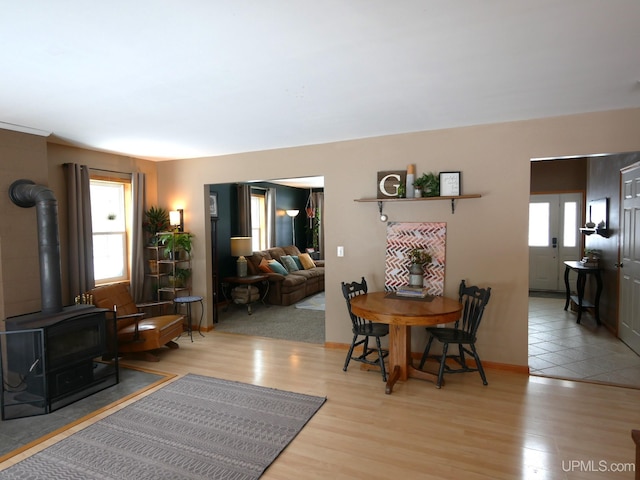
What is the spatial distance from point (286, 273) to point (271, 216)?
1.75 meters

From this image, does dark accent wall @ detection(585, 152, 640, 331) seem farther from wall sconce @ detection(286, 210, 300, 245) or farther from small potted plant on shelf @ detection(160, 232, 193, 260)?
wall sconce @ detection(286, 210, 300, 245)

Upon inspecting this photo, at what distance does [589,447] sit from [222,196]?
628 centimetres

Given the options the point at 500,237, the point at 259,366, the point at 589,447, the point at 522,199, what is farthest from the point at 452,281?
the point at 259,366

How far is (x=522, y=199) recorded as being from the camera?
3.76 meters

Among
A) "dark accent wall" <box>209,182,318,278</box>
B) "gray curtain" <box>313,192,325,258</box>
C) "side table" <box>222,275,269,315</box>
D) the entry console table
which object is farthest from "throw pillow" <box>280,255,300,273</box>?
the entry console table

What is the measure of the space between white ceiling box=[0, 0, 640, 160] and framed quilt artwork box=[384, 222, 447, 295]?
3.59 feet

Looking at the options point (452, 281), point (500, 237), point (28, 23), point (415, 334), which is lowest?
point (415, 334)

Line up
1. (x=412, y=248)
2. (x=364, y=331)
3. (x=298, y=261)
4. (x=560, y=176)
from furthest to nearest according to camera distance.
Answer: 1. (x=298, y=261)
2. (x=560, y=176)
3. (x=412, y=248)
4. (x=364, y=331)

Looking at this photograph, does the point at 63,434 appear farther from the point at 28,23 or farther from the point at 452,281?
the point at 452,281

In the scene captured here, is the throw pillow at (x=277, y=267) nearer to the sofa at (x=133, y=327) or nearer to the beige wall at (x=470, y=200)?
the beige wall at (x=470, y=200)

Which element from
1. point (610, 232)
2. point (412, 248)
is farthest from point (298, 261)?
point (610, 232)

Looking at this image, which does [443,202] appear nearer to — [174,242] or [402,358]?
[402,358]

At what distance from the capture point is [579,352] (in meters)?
4.38

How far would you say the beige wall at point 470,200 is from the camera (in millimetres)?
3611
